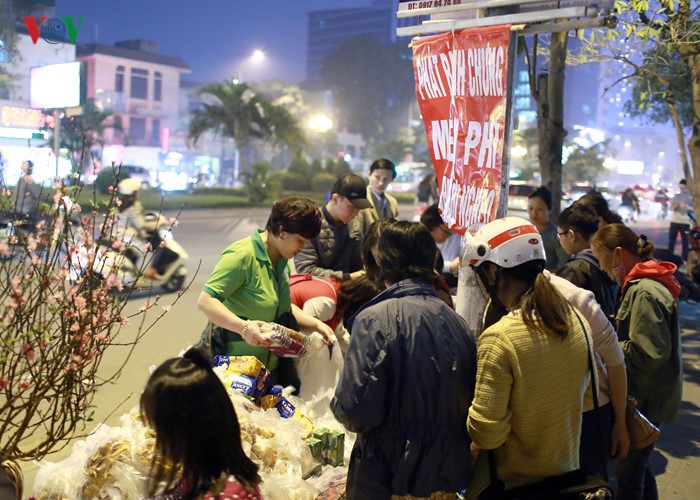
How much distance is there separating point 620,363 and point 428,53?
2.12 metres

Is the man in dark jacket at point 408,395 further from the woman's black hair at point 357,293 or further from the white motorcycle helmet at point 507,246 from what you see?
the woman's black hair at point 357,293

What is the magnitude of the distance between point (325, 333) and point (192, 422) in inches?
94.6

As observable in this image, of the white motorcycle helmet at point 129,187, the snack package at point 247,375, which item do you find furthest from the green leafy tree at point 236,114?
the snack package at point 247,375

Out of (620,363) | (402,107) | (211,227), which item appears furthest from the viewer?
(402,107)

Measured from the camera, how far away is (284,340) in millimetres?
3781

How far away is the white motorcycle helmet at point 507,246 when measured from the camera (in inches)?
101

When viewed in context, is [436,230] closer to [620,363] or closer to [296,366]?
[296,366]

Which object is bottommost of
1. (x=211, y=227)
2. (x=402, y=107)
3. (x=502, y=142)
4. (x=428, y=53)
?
(x=211, y=227)

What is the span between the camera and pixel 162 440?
6.29 feet

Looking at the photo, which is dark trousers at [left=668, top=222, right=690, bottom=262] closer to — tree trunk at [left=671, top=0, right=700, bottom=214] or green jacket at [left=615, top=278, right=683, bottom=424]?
tree trunk at [left=671, top=0, right=700, bottom=214]

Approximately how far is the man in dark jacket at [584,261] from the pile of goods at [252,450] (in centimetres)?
153

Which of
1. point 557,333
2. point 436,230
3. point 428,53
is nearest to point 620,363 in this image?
point 557,333

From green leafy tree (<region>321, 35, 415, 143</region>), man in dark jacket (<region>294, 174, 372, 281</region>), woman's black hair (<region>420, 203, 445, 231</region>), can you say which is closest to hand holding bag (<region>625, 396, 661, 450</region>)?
man in dark jacket (<region>294, 174, 372, 281</region>)

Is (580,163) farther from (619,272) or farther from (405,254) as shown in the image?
(405,254)
